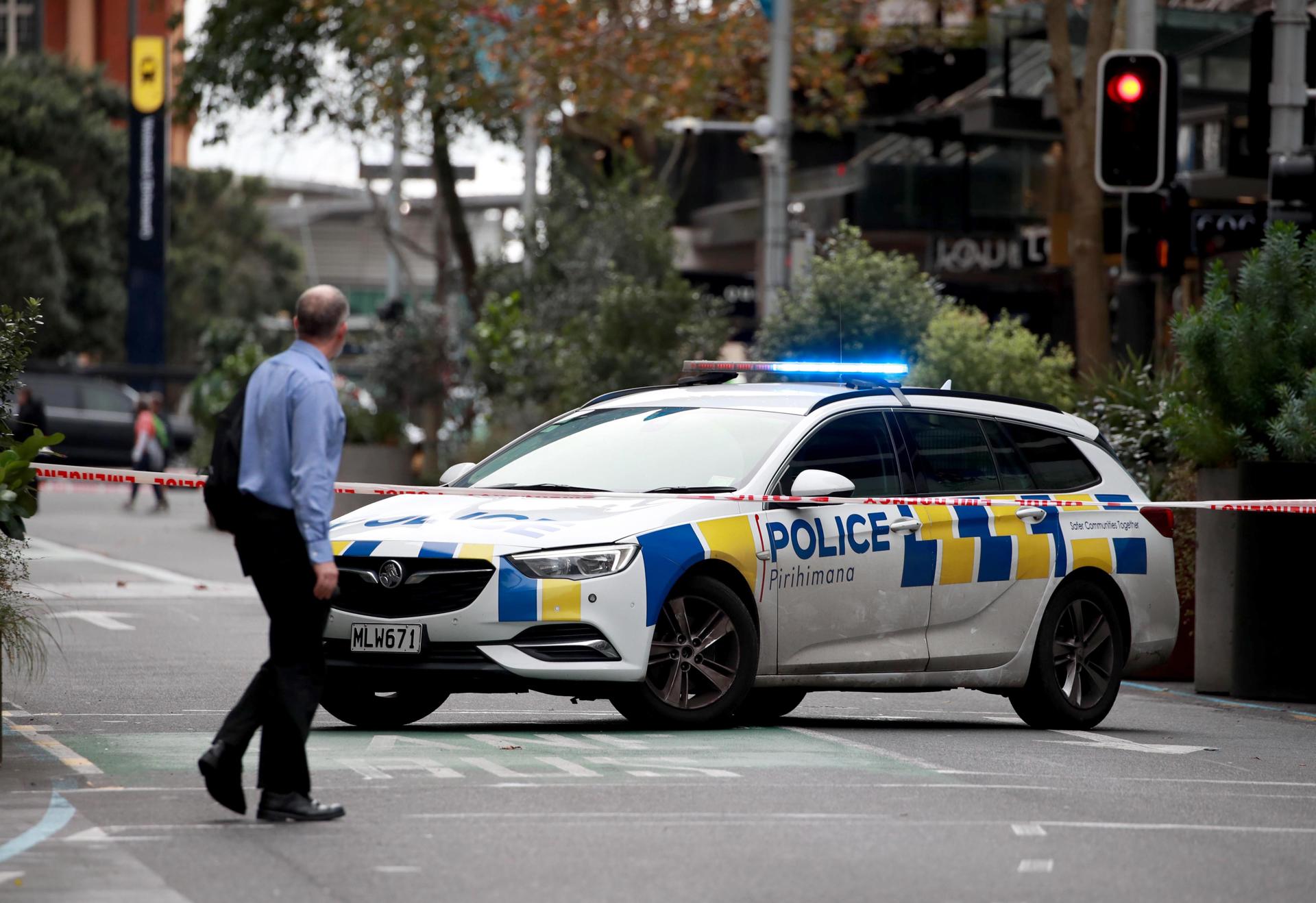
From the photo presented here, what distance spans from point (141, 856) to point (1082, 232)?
51.0 feet

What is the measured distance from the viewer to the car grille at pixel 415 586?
384 inches

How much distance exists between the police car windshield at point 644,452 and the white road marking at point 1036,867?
346cm

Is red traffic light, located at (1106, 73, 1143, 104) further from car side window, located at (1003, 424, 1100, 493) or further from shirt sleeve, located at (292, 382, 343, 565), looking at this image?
shirt sleeve, located at (292, 382, 343, 565)

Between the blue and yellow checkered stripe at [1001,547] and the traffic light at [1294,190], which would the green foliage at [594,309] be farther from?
the blue and yellow checkered stripe at [1001,547]

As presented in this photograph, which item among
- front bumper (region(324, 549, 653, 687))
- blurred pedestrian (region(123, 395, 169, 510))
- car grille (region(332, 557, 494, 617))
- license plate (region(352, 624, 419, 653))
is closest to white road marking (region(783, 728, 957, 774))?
front bumper (region(324, 549, 653, 687))

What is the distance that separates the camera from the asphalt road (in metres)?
6.93

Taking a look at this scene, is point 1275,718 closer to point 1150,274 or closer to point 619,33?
point 1150,274

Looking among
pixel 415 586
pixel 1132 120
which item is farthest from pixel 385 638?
pixel 1132 120

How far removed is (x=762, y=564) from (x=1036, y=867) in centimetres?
325

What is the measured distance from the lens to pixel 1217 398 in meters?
13.7

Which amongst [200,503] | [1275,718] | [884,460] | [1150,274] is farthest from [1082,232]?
[200,503]

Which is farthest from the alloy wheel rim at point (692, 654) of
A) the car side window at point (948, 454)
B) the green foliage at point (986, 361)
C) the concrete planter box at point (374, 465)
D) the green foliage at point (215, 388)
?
the green foliage at point (215, 388)

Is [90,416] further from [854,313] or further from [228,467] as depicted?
[228,467]

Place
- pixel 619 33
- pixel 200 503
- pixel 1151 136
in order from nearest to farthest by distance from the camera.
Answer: pixel 1151 136 < pixel 619 33 < pixel 200 503
